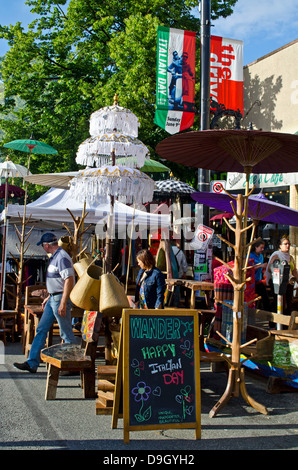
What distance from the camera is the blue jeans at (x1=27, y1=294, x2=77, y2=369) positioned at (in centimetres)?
707

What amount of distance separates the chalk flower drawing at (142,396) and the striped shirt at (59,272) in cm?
268

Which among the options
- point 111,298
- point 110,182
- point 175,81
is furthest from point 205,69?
point 111,298

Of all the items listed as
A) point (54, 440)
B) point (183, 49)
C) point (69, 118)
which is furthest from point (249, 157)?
point (69, 118)

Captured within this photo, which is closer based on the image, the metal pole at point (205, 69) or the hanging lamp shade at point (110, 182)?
the hanging lamp shade at point (110, 182)

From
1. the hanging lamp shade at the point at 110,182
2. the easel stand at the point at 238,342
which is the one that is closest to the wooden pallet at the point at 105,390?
the easel stand at the point at 238,342

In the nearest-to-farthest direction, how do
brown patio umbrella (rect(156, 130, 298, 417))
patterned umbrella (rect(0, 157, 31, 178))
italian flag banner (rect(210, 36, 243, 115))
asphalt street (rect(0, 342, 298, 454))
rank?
asphalt street (rect(0, 342, 298, 454))
brown patio umbrella (rect(156, 130, 298, 417))
patterned umbrella (rect(0, 157, 31, 178))
italian flag banner (rect(210, 36, 243, 115))

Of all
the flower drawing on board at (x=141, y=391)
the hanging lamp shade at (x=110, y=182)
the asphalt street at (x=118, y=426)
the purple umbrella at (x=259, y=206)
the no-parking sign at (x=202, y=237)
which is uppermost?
the hanging lamp shade at (x=110, y=182)

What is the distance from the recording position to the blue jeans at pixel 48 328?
278 inches

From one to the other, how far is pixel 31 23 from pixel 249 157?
20224mm

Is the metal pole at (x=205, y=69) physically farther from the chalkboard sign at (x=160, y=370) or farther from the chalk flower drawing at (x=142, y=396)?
the chalk flower drawing at (x=142, y=396)

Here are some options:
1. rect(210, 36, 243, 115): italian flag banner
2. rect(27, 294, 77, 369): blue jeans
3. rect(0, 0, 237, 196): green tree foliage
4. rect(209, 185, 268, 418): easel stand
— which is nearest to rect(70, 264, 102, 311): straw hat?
rect(27, 294, 77, 369): blue jeans

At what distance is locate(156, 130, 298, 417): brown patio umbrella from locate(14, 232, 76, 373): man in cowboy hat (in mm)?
2033

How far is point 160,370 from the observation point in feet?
15.9

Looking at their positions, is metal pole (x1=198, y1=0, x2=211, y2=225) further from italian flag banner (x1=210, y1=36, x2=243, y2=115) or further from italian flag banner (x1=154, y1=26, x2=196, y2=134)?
italian flag banner (x1=210, y1=36, x2=243, y2=115)
